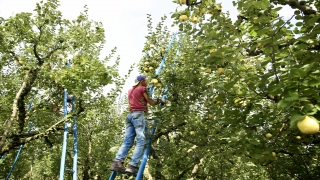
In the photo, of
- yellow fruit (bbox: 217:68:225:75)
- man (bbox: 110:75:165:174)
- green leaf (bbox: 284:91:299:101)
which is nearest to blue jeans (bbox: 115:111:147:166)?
man (bbox: 110:75:165:174)

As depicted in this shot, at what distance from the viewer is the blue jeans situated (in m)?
4.06

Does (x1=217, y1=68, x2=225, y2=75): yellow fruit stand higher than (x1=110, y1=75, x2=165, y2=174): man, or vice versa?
(x1=217, y1=68, x2=225, y2=75): yellow fruit

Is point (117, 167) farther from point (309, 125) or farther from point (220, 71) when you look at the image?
point (309, 125)

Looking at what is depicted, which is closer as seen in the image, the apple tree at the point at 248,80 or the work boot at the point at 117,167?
the apple tree at the point at 248,80

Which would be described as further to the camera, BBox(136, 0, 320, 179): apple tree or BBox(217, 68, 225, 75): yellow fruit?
BBox(217, 68, 225, 75): yellow fruit

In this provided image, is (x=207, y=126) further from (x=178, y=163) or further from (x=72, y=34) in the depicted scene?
(x=72, y=34)

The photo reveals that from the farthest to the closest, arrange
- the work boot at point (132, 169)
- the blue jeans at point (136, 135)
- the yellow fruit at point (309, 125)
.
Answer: the blue jeans at point (136, 135) < the work boot at point (132, 169) < the yellow fruit at point (309, 125)

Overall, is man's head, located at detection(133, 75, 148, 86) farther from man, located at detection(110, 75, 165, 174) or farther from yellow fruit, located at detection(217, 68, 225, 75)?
yellow fruit, located at detection(217, 68, 225, 75)

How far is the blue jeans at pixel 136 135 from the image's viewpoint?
13.3 ft

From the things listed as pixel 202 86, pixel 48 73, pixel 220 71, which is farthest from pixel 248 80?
pixel 48 73

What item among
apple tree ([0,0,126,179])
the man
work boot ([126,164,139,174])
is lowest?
work boot ([126,164,139,174])

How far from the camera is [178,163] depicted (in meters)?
6.66

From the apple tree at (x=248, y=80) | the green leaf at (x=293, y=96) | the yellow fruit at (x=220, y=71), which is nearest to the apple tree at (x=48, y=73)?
the apple tree at (x=248, y=80)

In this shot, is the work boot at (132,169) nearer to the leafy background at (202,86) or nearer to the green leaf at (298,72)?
the leafy background at (202,86)
